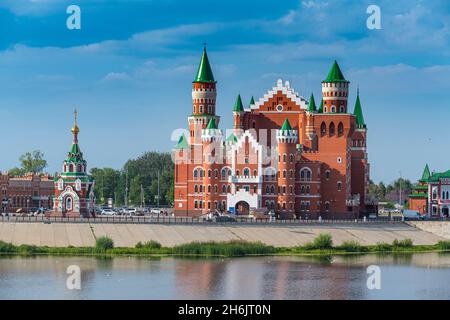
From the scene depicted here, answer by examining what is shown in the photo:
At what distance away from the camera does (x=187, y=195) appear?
142 meters

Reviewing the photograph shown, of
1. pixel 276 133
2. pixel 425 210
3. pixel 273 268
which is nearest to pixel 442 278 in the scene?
pixel 273 268

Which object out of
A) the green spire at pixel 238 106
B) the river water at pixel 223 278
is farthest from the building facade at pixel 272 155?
the river water at pixel 223 278

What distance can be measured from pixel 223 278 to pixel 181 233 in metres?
26.2

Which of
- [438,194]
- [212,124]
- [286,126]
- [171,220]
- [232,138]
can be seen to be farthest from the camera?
[438,194]

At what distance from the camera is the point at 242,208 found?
140m

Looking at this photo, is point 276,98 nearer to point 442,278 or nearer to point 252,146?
point 252,146

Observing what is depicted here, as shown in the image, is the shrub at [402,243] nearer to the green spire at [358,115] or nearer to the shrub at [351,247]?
the shrub at [351,247]

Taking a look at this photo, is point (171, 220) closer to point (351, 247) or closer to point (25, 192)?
point (351, 247)

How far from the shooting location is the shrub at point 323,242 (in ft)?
389

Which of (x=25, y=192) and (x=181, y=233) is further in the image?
(x=25, y=192)

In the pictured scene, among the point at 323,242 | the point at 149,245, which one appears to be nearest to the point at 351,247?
the point at 323,242

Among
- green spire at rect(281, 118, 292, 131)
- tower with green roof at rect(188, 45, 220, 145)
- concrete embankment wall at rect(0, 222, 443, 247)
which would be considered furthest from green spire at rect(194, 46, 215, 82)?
concrete embankment wall at rect(0, 222, 443, 247)

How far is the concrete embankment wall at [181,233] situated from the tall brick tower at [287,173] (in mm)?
9738
